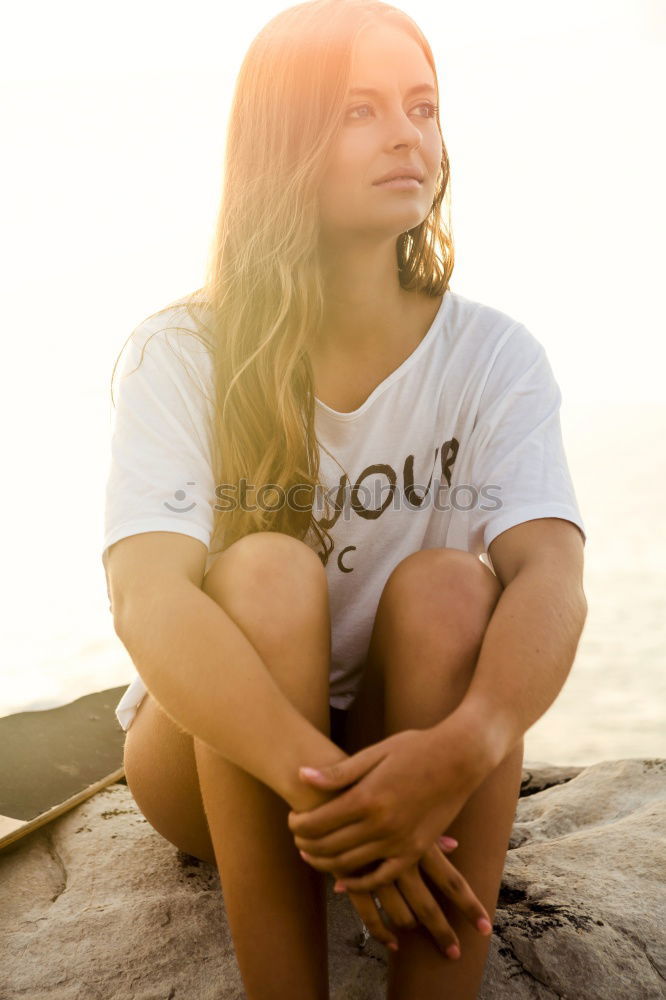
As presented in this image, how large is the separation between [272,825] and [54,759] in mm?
1147

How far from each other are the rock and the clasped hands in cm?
33

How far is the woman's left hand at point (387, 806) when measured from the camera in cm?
127

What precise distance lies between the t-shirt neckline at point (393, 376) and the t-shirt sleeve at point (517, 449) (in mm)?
144

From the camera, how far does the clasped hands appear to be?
127cm

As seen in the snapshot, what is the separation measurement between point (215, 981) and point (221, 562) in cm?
69

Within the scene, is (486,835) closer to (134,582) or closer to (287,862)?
(287,862)

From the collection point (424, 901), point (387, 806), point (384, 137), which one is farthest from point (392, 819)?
point (384, 137)

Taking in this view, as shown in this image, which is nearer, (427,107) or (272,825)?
(272,825)

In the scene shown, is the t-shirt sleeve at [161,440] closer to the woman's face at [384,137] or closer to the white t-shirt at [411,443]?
the white t-shirt at [411,443]

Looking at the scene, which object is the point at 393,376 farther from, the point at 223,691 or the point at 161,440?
the point at 223,691

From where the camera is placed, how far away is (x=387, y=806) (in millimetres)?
1258

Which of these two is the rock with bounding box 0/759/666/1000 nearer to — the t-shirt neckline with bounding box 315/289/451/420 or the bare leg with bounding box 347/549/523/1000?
the bare leg with bounding box 347/549/523/1000

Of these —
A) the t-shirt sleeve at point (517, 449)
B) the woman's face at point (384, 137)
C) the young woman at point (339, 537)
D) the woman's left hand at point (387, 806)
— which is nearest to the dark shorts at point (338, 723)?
the young woman at point (339, 537)

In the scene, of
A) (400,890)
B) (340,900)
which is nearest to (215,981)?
(340,900)
